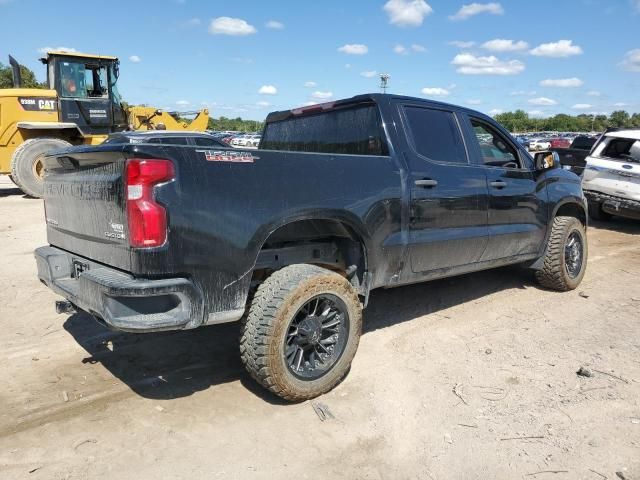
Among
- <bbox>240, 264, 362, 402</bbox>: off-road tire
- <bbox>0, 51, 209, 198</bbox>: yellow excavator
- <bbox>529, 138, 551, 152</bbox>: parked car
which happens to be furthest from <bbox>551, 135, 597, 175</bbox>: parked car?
<bbox>529, 138, 551, 152</bbox>: parked car

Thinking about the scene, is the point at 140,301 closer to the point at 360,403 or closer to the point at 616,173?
the point at 360,403

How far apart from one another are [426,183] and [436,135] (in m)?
0.58

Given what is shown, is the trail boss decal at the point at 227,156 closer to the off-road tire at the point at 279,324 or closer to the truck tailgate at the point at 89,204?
the truck tailgate at the point at 89,204

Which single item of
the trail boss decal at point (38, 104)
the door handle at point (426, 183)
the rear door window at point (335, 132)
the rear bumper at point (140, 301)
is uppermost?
the trail boss decal at point (38, 104)

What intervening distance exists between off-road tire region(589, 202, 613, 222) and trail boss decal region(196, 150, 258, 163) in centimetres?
1002

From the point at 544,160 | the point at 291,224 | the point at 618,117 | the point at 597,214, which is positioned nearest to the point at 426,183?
the point at 291,224

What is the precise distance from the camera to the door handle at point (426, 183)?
4.13m

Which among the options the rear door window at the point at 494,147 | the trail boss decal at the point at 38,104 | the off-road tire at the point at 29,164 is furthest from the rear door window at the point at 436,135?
the trail boss decal at the point at 38,104

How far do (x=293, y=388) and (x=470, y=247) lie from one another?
7.23 ft

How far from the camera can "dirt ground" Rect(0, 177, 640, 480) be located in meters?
2.85

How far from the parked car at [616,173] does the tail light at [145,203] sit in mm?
9296

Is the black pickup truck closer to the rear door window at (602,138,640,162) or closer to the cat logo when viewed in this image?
the rear door window at (602,138,640,162)

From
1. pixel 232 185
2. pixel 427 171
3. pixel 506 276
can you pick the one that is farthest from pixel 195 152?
pixel 506 276

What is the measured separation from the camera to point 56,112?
43.1 feet
